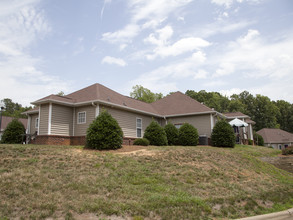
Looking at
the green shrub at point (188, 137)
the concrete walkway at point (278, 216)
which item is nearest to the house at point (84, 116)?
the green shrub at point (188, 137)

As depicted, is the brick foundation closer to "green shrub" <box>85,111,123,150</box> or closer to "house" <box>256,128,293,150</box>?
"green shrub" <box>85,111,123,150</box>

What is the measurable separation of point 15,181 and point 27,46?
1156cm

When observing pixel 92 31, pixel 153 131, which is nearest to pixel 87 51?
pixel 92 31

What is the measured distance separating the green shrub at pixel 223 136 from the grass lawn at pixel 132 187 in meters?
8.10

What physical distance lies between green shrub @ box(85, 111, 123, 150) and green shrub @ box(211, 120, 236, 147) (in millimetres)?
9700

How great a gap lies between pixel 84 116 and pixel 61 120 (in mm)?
1582

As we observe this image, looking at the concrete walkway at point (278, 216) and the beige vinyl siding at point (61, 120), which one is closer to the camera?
the concrete walkway at point (278, 216)

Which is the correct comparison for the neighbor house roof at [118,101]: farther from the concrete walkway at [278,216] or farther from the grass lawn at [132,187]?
the concrete walkway at [278,216]

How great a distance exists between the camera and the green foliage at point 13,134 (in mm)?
17016

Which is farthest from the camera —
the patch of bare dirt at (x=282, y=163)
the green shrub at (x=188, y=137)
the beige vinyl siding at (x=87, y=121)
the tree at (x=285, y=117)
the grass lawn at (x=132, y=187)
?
the tree at (x=285, y=117)

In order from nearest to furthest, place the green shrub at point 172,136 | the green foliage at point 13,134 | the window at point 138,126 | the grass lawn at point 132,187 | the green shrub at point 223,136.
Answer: the grass lawn at point 132,187
the green foliage at point 13,134
the green shrub at point 172,136
the green shrub at point 223,136
the window at point 138,126

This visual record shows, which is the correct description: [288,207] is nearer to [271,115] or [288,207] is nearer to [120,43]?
[120,43]

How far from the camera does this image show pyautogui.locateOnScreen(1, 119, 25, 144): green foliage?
17016 mm

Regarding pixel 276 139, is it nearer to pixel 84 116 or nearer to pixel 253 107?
pixel 253 107
